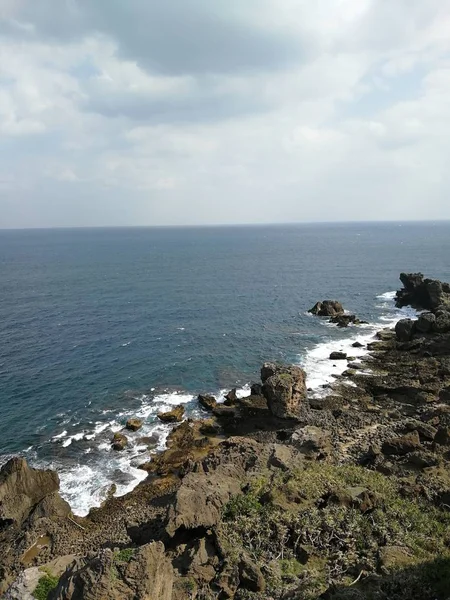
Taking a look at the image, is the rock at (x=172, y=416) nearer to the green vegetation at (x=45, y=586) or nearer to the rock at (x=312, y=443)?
the rock at (x=312, y=443)

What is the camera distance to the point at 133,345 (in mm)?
74375

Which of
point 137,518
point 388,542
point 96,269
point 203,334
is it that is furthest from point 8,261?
point 388,542

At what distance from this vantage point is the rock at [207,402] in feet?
174

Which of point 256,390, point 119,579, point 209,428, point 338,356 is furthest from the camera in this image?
point 338,356

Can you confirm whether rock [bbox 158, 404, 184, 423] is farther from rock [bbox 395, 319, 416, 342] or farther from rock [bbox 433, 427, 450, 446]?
rock [bbox 395, 319, 416, 342]

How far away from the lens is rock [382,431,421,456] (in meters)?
38.8

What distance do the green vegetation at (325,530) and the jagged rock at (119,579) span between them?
630 cm

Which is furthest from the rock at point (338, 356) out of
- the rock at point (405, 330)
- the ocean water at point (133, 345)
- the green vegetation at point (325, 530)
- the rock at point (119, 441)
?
the green vegetation at point (325, 530)

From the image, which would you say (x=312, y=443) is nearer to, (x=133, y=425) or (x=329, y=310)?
(x=133, y=425)

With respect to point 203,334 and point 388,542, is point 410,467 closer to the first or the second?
point 388,542

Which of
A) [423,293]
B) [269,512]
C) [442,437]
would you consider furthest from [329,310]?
[269,512]

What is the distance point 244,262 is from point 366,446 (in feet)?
495

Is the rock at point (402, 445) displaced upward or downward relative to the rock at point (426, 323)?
downward

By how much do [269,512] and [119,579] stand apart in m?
11.2
